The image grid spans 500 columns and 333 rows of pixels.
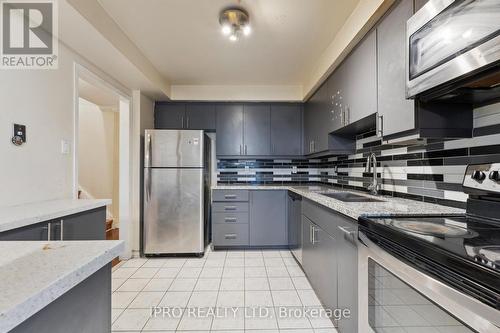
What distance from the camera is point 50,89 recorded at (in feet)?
5.75

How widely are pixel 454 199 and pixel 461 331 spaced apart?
3.09 ft

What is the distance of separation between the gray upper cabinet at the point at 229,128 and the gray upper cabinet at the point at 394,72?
2130mm

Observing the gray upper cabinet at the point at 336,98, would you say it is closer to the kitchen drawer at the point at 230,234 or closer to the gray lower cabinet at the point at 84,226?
the kitchen drawer at the point at 230,234

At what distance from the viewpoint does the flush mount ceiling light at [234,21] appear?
181 centimetres

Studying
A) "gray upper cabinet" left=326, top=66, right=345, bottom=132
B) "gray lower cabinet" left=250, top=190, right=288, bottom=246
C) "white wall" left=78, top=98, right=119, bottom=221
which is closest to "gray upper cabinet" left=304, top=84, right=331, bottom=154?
"gray upper cabinet" left=326, top=66, right=345, bottom=132

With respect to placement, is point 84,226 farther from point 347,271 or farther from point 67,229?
point 347,271

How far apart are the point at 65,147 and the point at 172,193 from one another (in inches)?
49.6

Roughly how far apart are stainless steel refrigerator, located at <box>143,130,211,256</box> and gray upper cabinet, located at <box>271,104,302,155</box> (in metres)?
1.15

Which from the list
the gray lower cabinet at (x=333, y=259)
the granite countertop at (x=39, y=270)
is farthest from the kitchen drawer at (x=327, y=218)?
the granite countertop at (x=39, y=270)

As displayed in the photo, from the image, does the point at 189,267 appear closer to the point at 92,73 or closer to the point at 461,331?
the point at 92,73

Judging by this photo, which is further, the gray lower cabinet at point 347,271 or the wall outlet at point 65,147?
the wall outlet at point 65,147

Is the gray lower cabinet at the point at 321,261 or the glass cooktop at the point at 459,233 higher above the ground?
the glass cooktop at the point at 459,233

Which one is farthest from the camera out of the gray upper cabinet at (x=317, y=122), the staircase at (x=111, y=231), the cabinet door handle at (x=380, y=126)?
the staircase at (x=111, y=231)

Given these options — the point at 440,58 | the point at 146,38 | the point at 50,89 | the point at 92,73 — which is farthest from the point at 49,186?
the point at 440,58
